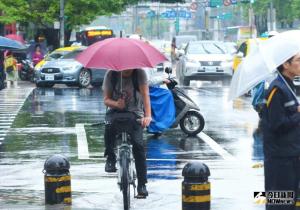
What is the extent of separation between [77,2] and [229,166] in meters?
34.3

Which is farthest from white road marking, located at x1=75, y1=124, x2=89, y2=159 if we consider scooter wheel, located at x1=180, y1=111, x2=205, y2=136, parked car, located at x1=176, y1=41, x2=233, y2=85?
parked car, located at x1=176, y1=41, x2=233, y2=85

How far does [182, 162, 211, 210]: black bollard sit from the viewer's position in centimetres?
884

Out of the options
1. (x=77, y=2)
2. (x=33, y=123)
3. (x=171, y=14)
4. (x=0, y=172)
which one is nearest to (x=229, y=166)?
(x=0, y=172)

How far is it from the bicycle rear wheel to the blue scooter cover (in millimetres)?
6454

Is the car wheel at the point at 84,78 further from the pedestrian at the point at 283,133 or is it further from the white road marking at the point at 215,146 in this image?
the pedestrian at the point at 283,133

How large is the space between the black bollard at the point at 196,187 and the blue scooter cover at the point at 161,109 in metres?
6.98

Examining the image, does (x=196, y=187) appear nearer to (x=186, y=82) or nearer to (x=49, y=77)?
(x=49, y=77)

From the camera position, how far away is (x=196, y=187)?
888cm

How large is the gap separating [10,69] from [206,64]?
910 cm

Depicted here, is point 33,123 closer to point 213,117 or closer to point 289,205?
point 213,117

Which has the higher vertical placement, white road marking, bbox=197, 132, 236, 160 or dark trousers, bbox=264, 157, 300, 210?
dark trousers, bbox=264, 157, 300, 210

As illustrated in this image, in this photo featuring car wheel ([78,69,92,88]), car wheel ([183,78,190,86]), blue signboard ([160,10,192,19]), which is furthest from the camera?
blue signboard ([160,10,192,19])

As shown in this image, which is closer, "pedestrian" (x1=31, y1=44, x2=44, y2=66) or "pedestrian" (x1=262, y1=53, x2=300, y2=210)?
"pedestrian" (x1=262, y1=53, x2=300, y2=210)

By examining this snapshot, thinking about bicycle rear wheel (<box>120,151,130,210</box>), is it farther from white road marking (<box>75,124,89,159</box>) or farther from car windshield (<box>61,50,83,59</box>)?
car windshield (<box>61,50,83,59</box>)
